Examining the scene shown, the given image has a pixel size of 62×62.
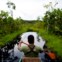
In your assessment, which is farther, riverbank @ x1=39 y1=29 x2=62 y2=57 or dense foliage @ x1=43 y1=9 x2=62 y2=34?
dense foliage @ x1=43 y1=9 x2=62 y2=34

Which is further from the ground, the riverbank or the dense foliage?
the dense foliage

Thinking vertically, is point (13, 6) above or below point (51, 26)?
above

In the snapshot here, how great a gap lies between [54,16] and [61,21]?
6.90m

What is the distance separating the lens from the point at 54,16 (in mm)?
44750

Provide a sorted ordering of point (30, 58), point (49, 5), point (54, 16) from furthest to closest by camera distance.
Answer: point (49, 5), point (54, 16), point (30, 58)

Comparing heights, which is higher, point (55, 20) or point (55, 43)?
point (55, 20)

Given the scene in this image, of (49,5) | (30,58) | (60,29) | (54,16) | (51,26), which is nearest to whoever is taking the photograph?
(30,58)

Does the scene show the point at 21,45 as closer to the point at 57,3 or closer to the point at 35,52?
the point at 35,52

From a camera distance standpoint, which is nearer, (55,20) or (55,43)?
(55,43)

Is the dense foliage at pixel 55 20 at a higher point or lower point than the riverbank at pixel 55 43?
higher

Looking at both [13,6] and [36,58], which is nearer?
[36,58]

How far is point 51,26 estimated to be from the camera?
4953cm

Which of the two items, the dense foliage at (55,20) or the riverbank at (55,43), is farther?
the dense foliage at (55,20)

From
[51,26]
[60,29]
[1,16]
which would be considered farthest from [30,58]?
[51,26]
